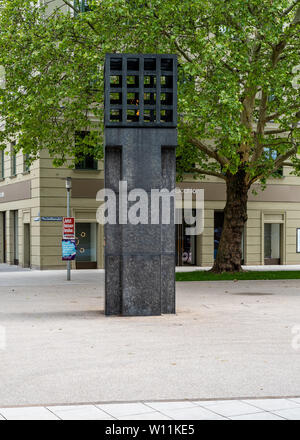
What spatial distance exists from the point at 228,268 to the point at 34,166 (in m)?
9.95

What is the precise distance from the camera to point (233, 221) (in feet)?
80.3

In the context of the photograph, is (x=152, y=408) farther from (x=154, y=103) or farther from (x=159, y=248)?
(x=154, y=103)

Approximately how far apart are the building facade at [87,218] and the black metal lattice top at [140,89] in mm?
13503

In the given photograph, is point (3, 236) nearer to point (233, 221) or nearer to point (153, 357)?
point (233, 221)

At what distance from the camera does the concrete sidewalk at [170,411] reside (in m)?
5.80

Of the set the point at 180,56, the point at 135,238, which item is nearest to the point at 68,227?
the point at 180,56

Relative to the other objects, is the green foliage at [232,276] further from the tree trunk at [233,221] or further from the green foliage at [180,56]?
the green foliage at [180,56]

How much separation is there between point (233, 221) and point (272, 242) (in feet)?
33.3

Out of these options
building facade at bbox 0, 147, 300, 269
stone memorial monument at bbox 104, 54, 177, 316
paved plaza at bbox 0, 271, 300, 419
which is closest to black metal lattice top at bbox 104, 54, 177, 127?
stone memorial monument at bbox 104, 54, 177, 316

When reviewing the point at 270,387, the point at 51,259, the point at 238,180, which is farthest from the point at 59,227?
the point at 270,387

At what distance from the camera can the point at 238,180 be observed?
24328mm

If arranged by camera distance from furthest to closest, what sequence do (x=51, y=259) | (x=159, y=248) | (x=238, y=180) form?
(x=51, y=259) → (x=238, y=180) → (x=159, y=248)

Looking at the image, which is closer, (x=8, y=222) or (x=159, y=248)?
(x=159, y=248)

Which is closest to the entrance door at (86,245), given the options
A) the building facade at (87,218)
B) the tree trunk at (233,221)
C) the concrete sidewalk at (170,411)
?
the building facade at (87,218)
